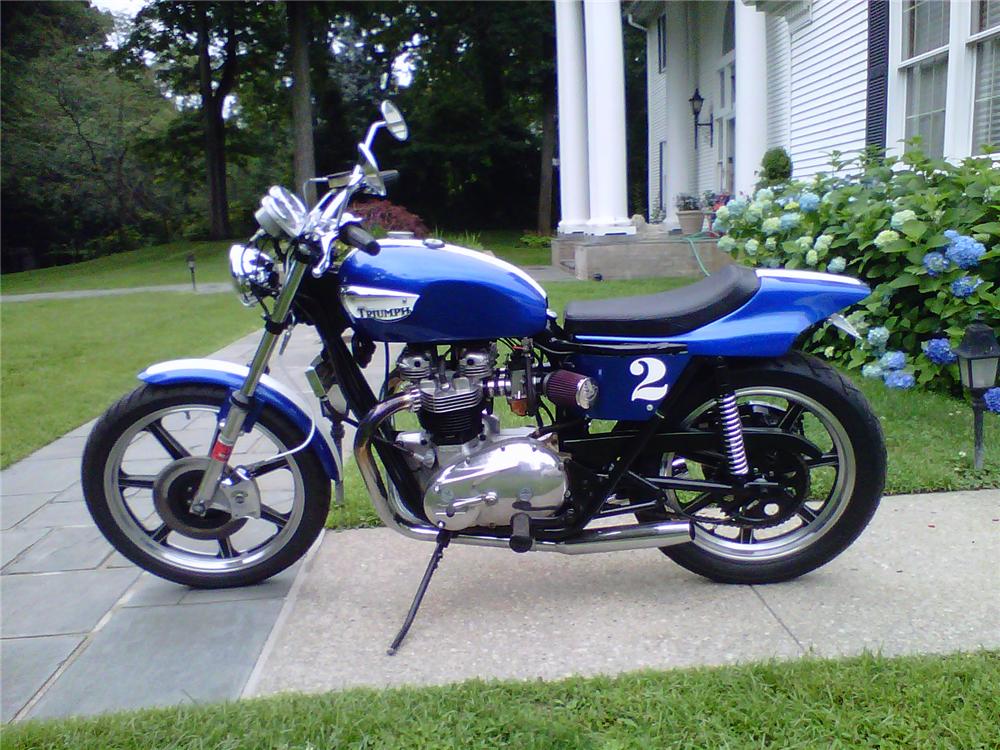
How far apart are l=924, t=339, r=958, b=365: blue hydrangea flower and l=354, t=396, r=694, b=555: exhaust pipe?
2.85 metres

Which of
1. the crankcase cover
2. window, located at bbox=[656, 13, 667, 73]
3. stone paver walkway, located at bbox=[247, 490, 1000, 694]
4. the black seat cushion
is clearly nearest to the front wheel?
stone paver walkway, located at bbox=[247, 490, 1000, 694]

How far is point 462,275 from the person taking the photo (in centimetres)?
259

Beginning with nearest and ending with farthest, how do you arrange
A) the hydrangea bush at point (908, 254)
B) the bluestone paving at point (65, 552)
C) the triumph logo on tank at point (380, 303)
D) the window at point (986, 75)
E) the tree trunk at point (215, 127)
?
the triumph logo on tank at point (380, 303)
the bluestone paving at point (65, 552)
the hydrangea bush at point (908, 254)
the window at point (986, 75)
the tree trunk at point (215, 127)

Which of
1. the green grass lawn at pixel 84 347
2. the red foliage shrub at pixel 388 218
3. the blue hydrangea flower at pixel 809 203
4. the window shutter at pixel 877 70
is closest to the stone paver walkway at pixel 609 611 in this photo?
the green grass lawn at pixel 84 347

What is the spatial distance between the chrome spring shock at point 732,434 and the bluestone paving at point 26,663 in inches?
86.0

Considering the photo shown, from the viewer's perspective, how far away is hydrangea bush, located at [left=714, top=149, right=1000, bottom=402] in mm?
4891

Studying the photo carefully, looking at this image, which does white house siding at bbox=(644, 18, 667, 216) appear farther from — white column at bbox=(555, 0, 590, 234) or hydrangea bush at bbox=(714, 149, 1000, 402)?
hydrangea bush at bbox=(714, 149, 1000, 402)

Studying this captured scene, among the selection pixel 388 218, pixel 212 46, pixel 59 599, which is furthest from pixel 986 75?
pixel 212 46

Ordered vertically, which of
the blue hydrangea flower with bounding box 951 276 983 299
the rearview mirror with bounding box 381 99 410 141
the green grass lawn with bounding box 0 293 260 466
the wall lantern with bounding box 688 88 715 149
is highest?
the wall lantern with bounding box 688 88 715 149

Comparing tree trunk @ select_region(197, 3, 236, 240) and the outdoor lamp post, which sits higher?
tree trunk @ select_region(197, 3, 236, 240)

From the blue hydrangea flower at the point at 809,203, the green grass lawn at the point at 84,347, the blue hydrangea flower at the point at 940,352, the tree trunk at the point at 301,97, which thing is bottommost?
the green grass lawn at the point at 84,347

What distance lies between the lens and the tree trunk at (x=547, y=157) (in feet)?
93.4

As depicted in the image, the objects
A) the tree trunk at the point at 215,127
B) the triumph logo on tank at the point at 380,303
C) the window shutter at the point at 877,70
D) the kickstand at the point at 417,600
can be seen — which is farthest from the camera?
the tree trunk at the point at 215,127

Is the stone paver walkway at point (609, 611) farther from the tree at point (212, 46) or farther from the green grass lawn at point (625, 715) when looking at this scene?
the tree at point (212, 46)
